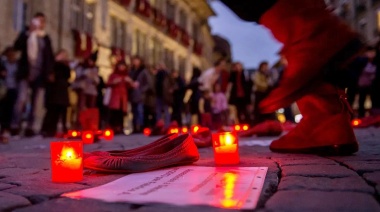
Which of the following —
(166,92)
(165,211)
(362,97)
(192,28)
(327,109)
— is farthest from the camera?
(192,28)

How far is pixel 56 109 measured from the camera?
898cm

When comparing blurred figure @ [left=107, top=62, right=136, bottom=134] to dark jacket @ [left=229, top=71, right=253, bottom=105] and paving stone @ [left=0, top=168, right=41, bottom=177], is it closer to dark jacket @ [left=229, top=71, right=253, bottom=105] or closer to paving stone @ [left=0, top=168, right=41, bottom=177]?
dark jacket @ [left=229, top=71, right=253, bottom=105]

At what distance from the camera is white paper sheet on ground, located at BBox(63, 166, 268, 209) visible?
1593 millimetres

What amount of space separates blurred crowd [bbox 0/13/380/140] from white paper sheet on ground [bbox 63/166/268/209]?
418cm

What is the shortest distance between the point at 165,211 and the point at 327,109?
1.81 meters

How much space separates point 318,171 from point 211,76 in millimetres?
10627

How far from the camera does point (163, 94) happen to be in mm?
12398

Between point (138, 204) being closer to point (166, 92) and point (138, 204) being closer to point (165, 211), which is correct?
point (165, 211)

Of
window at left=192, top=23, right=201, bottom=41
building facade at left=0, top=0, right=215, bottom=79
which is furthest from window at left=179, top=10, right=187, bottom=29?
window at left=192, top=23, right=201, bottom=41

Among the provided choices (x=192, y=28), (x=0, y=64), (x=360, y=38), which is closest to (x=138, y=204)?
(x=360, y=38)

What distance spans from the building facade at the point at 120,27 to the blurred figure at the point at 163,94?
1374mm

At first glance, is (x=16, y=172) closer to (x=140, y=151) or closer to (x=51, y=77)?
(x=140, y=151)

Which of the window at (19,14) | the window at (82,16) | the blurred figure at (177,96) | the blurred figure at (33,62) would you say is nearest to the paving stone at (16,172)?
the blurred figure at (33,62)

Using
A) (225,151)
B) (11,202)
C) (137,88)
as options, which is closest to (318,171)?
(225,151)
